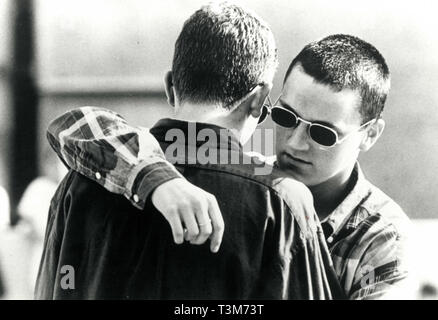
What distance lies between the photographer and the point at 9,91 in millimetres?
2082

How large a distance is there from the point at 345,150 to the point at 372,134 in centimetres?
13

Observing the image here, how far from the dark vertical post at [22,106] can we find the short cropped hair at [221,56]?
2.60ft

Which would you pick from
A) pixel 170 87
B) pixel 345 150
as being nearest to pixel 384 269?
pixel 345 150

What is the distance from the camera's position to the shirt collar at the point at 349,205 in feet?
5.25

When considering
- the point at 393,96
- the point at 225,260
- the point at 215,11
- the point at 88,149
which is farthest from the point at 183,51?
the point at 393,96

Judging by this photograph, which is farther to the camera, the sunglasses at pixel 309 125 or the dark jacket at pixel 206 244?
the sunglasses at pixel 309 125

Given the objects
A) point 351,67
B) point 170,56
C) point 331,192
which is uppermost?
point 170,56

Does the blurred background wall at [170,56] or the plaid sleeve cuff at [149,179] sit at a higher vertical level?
the blurred background wall at [170,56]

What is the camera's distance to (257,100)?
1328 millimetres

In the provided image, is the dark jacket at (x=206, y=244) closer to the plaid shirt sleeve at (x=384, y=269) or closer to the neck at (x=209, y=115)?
the neck at (x=209, y=115)

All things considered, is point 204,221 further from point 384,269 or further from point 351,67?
point 351,67

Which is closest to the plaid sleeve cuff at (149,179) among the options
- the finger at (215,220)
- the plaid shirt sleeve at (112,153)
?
the plaid shirt sleeve at (112,153)

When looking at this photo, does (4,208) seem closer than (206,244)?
No

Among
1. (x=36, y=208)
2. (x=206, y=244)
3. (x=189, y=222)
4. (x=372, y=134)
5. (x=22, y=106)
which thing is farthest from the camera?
(x=22, y=106)
